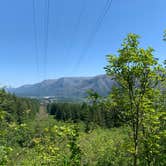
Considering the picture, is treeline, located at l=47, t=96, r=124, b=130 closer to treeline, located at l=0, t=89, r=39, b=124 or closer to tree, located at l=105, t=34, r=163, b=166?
tree, located at l=105, t=34, r=163, b=166

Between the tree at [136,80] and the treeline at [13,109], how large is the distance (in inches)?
86.1

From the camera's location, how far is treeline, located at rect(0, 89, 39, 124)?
5.45 meters

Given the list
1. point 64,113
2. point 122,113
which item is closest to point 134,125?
point 122,113

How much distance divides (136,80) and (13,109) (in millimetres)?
67532

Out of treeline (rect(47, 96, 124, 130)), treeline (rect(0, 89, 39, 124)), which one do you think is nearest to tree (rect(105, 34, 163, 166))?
treeline (rect(47, 96, 124, 130))

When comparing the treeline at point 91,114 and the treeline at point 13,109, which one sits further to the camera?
the treeline at point 13,109

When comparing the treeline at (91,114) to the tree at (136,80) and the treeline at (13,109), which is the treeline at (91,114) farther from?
the treeline at (13,109)

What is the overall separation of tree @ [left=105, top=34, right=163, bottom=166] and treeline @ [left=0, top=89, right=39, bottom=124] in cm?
219

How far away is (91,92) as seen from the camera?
525cm

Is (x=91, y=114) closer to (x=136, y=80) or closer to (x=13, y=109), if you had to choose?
(x=13, y=109)

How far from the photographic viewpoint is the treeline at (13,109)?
5454 mm

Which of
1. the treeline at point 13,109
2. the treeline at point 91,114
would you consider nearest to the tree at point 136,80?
the treeline at point 91,114

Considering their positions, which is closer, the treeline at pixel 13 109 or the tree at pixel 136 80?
the tree at pixel 136 80

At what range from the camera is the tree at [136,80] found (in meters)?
4.63
